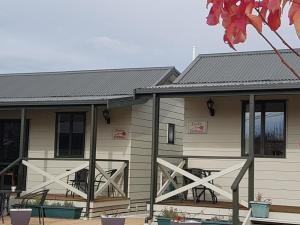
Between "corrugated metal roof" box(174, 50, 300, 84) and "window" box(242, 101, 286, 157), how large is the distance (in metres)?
0.58

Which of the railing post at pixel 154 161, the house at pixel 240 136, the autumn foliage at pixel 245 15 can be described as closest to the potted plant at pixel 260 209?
the house at pixel 240 136

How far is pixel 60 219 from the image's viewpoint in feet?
36.9

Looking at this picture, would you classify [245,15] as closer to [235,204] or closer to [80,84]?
[235,204]

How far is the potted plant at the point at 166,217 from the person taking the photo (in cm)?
980

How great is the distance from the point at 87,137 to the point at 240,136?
3955 millimetres

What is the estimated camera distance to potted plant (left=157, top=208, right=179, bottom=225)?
9805 mm

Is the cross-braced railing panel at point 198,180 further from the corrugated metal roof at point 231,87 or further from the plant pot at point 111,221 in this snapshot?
the plant pot at point 111,221

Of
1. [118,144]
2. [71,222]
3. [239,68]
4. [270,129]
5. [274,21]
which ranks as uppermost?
[239,68]

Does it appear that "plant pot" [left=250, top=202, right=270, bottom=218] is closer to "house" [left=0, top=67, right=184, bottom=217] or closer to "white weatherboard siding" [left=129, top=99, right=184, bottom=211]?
"house" [left=0, top=67, right=184, bottom=217]

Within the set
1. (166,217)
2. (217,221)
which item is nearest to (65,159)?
(166,217)

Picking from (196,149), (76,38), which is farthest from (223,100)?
(76,38)

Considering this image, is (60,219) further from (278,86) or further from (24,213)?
(278,86)

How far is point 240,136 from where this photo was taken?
440 inches

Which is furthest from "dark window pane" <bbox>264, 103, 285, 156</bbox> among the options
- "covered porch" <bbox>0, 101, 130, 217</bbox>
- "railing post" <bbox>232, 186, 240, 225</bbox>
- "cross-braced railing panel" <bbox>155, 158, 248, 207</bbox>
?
"covered porch" <bbox>0, 101, 130, 217</bbox>
